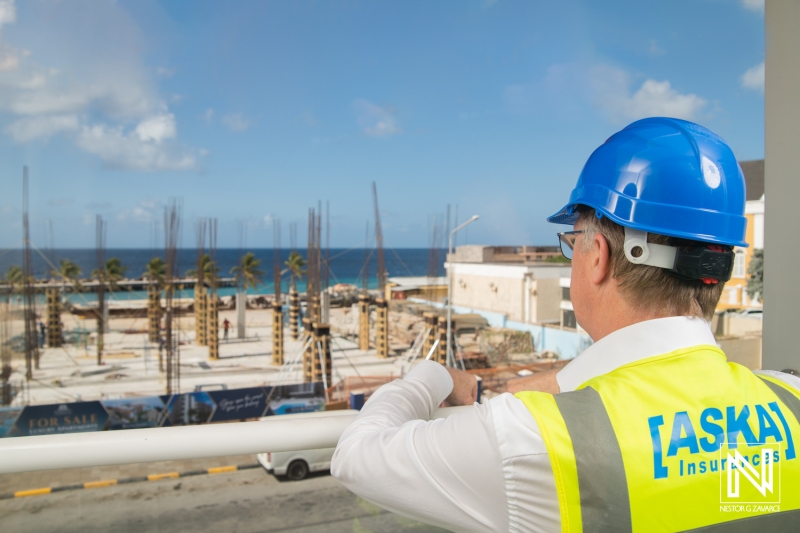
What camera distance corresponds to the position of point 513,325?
19.9 m

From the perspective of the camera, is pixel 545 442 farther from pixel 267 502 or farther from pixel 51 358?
pixel 51 358

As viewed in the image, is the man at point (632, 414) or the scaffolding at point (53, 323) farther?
the scaffolding at point (53, 323)

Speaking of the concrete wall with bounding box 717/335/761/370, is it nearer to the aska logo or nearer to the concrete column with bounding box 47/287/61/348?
the aska logo

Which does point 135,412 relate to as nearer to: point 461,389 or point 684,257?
point 461,389

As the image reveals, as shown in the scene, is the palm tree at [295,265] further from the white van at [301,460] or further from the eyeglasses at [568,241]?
the eyeglasses at [568,241]

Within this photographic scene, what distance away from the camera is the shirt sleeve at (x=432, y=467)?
1.64 feet

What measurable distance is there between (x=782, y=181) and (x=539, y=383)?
810mm

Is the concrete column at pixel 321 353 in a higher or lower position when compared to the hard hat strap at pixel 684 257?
lower

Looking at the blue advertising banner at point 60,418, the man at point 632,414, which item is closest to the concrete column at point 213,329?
the blue advertising banner at point 60,418

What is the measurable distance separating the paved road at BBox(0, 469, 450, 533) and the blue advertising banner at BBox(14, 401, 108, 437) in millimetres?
7429

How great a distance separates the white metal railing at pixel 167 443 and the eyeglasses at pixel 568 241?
1.07 ft

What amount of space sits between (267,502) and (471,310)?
71.8ft

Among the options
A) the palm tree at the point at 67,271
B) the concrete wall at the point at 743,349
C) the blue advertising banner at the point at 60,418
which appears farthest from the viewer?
the palm tree at the point at 67,271

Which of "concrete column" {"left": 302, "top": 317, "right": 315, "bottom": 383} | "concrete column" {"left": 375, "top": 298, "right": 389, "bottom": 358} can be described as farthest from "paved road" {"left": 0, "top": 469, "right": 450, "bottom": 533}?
"concrete column" {"left": 375, "top": 298, "right": 389, "bottom": 358}
